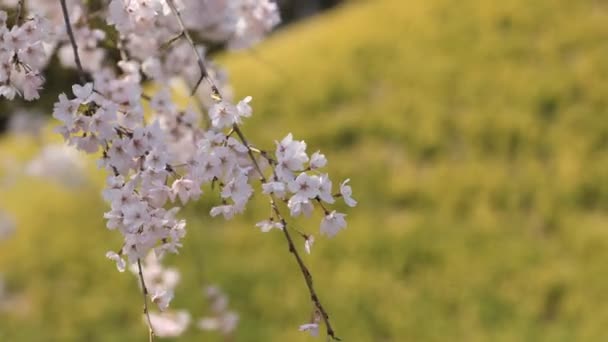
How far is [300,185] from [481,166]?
10.4 ft

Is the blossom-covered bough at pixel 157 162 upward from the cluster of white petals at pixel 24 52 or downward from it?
downward

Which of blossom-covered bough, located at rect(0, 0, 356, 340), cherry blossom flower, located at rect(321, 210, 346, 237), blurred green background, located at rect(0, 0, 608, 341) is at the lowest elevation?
cherry blossom flower, located at rect(321, 210, 346, 237)

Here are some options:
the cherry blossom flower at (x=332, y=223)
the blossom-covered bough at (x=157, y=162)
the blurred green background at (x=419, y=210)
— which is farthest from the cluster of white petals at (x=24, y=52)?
the blurred green background at (x=419, y=210)

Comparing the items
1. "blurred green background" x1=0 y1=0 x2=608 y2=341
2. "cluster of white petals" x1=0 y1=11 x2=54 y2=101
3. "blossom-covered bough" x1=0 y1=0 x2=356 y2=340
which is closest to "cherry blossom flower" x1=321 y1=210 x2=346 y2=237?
"blossom-covered bough" x1=0 y1=0 x2=356 y2=340

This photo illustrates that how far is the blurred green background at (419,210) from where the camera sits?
321cm

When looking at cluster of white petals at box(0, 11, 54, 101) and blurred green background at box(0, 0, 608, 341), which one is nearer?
cluster of white petals at box(0, 11, 54, 101)

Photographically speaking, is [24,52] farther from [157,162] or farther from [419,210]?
[419,210]

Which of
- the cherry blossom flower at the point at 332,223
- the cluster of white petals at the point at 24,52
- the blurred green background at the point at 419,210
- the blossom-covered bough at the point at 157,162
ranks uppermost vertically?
the blurred green background at the point at 419,210

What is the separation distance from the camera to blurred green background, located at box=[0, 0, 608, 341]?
10.5 ft

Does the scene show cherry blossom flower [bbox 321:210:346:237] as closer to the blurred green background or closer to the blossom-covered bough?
the blossom-covered bough

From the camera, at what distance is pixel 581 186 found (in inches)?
143

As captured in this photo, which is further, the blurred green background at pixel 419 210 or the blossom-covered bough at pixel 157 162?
the blurred green background at pixel 419 210

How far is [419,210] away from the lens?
12.5ft

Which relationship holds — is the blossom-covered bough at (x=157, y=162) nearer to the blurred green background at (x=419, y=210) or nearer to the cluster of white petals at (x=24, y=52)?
the cluster of white petals at (x=24, y=52)
